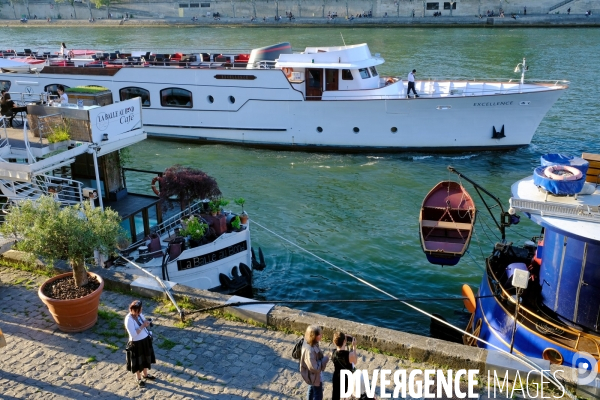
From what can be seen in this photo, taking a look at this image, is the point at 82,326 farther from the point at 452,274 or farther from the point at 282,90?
the point at 282,90

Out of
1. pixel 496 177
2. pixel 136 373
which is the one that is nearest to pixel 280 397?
pixel 136 373

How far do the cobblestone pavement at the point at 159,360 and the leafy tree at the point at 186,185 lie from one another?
3.72 metres

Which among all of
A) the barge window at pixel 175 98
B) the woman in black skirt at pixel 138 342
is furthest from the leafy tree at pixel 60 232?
the barge window at pixel 175 98

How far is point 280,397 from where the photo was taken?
7879 mm

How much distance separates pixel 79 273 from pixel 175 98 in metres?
18.6

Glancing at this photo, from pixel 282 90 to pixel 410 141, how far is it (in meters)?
5.38

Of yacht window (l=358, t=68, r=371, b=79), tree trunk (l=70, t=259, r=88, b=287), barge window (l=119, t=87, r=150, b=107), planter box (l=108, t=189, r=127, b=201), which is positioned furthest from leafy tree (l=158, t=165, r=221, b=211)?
barge window (l=119, t=87, r=150, b=107)

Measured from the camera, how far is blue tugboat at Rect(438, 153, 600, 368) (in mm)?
9633

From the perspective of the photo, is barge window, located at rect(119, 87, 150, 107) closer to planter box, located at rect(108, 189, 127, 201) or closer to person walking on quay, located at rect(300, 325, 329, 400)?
planter box, located at rect(108, 189, 127, 201)

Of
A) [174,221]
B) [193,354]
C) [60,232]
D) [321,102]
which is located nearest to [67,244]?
[60,232]

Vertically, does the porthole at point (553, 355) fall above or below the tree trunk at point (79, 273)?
below

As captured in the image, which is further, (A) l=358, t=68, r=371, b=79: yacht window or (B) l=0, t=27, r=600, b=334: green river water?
(A) l=358, t=68, r=371, b=79: yacht window

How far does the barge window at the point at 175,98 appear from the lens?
26.8 metres

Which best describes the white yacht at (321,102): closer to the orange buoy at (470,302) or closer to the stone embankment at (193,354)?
the orange buoy at (470,302)
